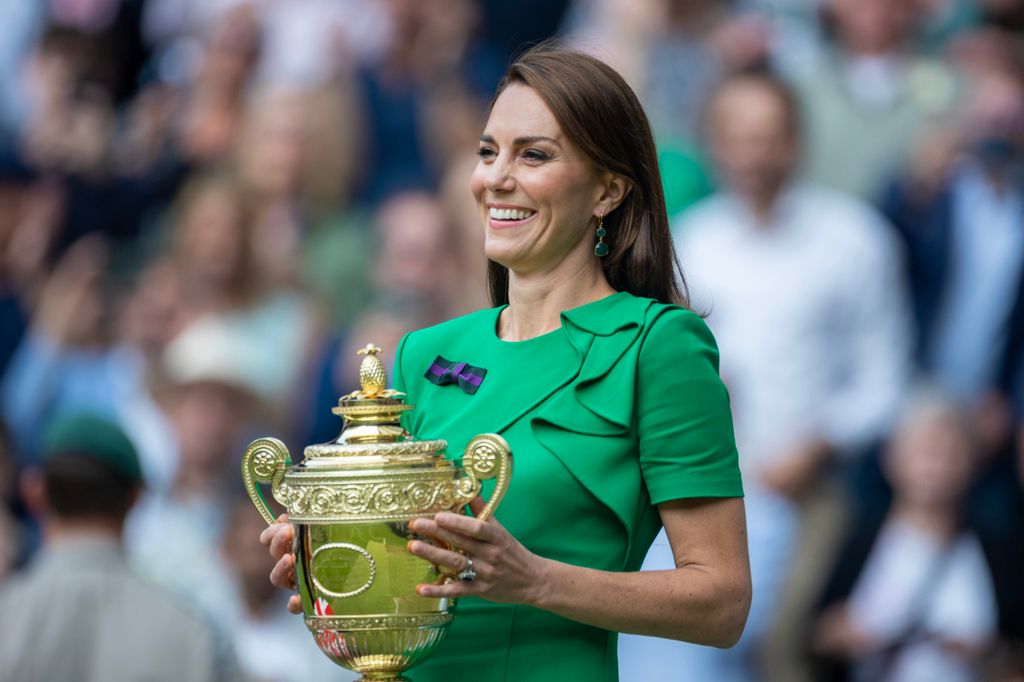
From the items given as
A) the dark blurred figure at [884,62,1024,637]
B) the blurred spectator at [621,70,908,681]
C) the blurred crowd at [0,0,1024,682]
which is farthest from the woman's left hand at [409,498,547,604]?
the dark blurred figure at [884,62,1024,637]

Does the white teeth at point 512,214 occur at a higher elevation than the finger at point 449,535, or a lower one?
higher

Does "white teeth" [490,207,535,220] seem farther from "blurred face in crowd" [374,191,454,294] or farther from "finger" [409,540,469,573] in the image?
"blurred face in crowd" [374,191,454,294]

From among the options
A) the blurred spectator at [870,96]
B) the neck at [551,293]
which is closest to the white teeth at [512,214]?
the neck at [551,293]

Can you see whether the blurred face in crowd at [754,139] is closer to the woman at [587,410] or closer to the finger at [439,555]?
the woman at [587,410]

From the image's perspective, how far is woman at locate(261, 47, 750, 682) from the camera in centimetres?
249

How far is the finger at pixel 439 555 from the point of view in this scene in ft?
7.26

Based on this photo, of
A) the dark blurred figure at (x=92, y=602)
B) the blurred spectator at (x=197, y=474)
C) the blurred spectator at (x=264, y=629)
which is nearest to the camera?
the dark blurred figure at (x=92, y=602)

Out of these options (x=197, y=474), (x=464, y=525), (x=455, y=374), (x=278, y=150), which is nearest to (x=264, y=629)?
(x=197, y=474)

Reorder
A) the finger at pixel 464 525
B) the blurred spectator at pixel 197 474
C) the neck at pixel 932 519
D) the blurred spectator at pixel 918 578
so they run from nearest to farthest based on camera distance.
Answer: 1. the finger at pixel 464 525
2. the blurred spectator at pixel 918 578
3. the neck at pixel 932 519
4. the blurred spectator at pixel 197 474

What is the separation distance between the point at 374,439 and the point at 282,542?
8.7 inches

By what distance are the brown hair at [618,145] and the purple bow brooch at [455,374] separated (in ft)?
0.85

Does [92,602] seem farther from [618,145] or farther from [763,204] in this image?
[763,204]

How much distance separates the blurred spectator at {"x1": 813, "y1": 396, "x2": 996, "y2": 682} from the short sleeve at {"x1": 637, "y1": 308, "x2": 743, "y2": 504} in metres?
3.80

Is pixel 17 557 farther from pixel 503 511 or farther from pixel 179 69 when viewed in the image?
pixel 503 511
